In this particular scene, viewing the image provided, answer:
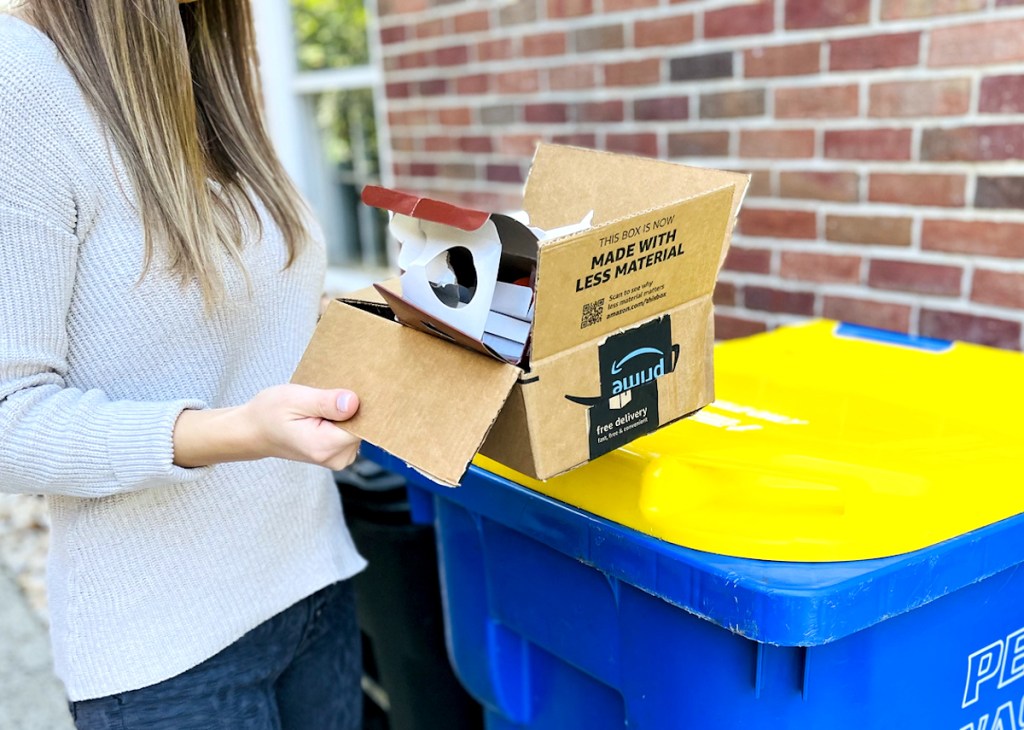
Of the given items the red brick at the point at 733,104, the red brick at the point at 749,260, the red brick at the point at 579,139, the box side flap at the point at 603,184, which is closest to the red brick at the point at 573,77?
the red brick at the point at 579,139

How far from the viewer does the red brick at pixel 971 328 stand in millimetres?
1846

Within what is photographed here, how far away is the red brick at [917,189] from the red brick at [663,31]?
23.8 inches

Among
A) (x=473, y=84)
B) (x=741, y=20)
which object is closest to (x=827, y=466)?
(x=741, y=20)

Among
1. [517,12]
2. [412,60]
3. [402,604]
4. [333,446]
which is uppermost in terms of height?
[517,12]

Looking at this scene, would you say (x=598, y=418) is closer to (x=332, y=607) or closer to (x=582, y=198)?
(x=582, y=198)

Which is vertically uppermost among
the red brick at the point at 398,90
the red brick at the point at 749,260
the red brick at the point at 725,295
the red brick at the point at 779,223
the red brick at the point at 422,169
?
the red brick at the point at 398,90

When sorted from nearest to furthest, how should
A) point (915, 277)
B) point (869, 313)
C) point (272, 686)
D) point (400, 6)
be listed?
point (272, 686) → point (915, 277) → point (869, 313) → point (400, 6)

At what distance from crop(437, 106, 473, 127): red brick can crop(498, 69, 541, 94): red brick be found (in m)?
0.19

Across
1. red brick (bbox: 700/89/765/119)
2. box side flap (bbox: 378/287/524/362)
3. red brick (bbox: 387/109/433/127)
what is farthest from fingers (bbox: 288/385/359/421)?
red brick (bbox: 387/109/433/127)

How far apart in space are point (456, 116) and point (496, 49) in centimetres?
32

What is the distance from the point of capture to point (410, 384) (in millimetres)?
1044

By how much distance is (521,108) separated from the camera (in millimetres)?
2885

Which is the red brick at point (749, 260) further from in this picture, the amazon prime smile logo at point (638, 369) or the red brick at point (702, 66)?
the amazon prime smile logo at point (638, 369)

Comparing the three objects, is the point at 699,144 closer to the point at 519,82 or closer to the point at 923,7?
the point at 923,7
